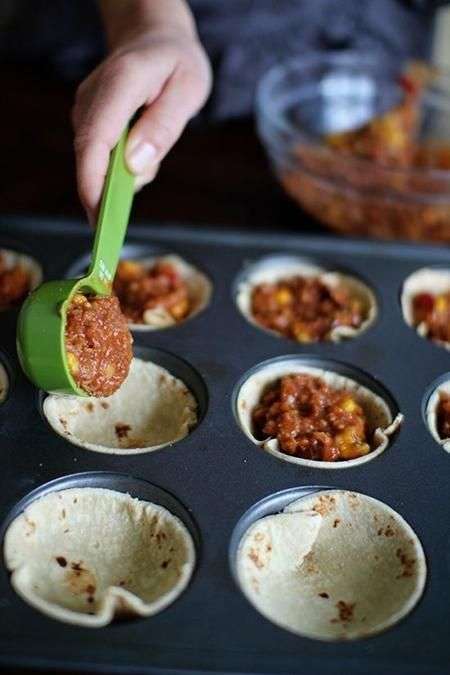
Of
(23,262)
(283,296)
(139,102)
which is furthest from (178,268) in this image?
(139,102)

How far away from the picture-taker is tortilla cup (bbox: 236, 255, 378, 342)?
2.62m

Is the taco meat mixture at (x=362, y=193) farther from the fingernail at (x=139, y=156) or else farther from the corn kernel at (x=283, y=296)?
the fingernail at (x=139, y=156)

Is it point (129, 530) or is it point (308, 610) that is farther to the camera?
point (129, 530)

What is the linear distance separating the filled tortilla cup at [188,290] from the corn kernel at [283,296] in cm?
22

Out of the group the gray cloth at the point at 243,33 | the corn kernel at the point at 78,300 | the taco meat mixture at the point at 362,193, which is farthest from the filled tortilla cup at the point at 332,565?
the gray cloth at the point at 243,33

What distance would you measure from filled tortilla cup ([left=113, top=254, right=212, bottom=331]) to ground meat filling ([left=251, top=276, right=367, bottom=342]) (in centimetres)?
16

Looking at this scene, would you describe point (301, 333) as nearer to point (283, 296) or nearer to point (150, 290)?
point (283, 296)

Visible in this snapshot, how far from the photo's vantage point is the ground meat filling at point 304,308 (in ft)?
8.54

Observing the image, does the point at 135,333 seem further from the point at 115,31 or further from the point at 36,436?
the point at 115,31

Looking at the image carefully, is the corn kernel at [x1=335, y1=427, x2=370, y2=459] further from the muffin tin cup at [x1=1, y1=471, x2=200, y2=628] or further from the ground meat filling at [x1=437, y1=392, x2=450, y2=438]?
the muffin tin cup at [x1=1, y1=471, x2=200, y2=628]

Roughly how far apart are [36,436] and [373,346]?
0.93 metres

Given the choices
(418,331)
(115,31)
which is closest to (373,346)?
(418,331)

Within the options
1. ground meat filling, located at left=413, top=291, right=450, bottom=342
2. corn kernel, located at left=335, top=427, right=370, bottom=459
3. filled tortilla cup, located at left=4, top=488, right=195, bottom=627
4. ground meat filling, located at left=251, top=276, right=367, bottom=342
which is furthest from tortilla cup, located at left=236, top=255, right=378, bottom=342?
filled tortilla cup, located at left=4, top=488, right=195, bottom=627

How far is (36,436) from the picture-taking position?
208 centimetres
